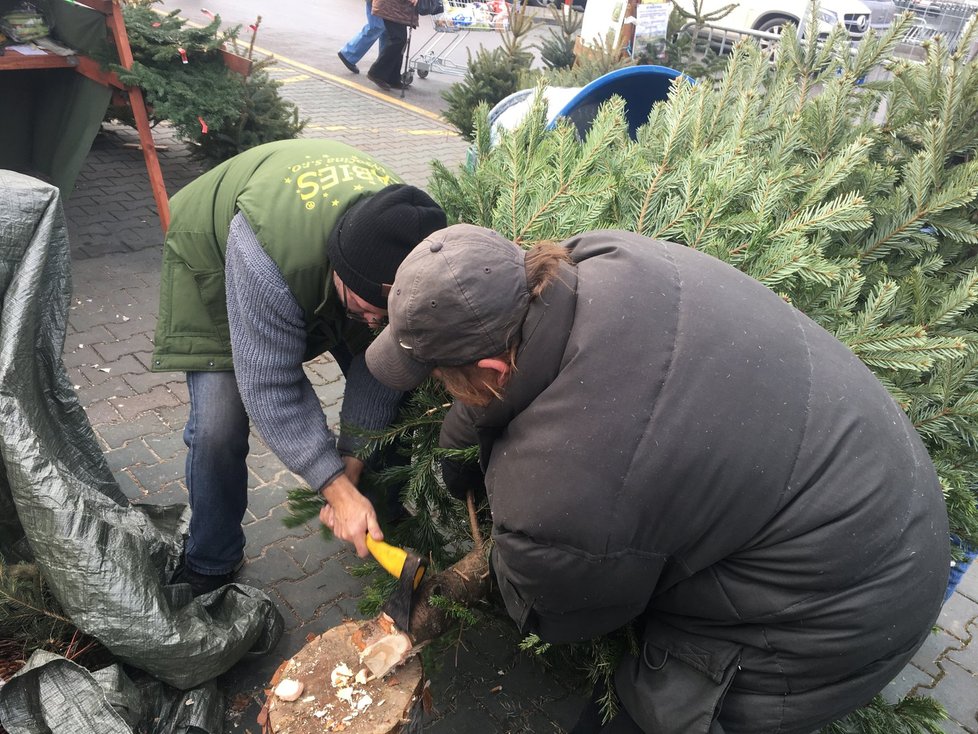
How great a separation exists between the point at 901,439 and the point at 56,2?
16.5 feet

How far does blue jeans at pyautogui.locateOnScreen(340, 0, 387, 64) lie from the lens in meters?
9.58

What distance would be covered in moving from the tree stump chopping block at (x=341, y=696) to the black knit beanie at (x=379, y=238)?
90cm

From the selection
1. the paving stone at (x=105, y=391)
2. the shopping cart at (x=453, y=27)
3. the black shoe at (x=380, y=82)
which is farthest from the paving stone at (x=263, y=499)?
the black shoe at (x=380, y=82)

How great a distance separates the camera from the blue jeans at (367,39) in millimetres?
9578

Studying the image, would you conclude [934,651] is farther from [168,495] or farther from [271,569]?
[168,495]

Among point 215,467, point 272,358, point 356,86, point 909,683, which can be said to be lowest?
point 909,683

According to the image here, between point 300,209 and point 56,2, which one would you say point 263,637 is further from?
point 56,2

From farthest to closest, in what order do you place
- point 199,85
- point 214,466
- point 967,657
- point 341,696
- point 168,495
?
point 199,85, point 168,495, point 967,657, point 214,466, point 341,696

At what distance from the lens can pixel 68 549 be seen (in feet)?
6.61

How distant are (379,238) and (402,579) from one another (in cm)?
88

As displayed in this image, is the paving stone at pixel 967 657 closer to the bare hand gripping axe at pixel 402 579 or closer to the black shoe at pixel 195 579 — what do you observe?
the bare hand gripping axe at pixel 402 579

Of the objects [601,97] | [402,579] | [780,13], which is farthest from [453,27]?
[402,579]

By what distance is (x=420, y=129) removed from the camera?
8.61 metres

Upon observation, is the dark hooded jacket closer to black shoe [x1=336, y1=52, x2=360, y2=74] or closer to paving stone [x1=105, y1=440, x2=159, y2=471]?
paving stone [x1=105, y1=440, x2=159, y2=471]
